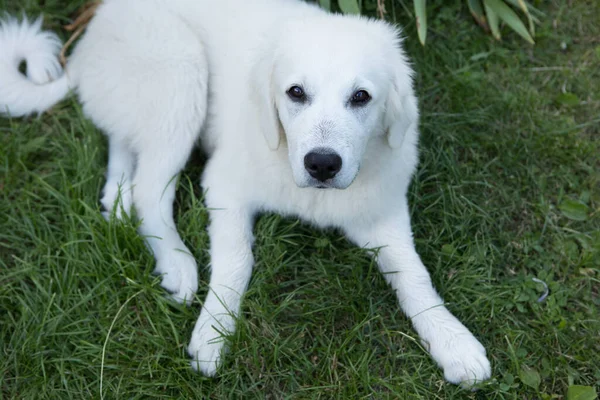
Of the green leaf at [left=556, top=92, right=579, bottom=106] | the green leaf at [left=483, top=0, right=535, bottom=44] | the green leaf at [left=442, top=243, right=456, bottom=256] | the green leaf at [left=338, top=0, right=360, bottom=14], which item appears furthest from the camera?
the green leaf at [left=483, top=0, right=535, bottom=44]

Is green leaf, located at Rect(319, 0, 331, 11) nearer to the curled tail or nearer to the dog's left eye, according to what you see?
the dog's left eye

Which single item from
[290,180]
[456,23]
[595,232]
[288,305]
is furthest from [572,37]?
[288,305]

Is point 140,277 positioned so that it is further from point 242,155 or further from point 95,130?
point 95,130

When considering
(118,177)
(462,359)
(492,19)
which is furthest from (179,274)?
(492,19)

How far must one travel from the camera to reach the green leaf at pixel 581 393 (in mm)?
2461

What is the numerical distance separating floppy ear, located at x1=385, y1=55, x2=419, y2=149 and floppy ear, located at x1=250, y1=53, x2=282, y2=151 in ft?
1.44

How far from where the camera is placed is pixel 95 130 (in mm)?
3297

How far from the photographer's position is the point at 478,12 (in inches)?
149

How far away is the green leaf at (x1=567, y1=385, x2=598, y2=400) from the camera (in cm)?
246

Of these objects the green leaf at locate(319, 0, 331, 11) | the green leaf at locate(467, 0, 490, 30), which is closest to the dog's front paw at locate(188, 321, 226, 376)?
the green leaf at locate(319, 0, 331, 11)

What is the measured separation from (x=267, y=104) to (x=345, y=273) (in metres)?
0.86

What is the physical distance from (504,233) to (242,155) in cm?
131

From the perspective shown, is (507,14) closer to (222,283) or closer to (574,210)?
(574,210)

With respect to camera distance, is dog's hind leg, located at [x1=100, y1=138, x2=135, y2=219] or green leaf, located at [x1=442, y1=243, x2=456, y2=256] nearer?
green leaf, located at [x1=442, y1=243, x2=456, y2=256]
